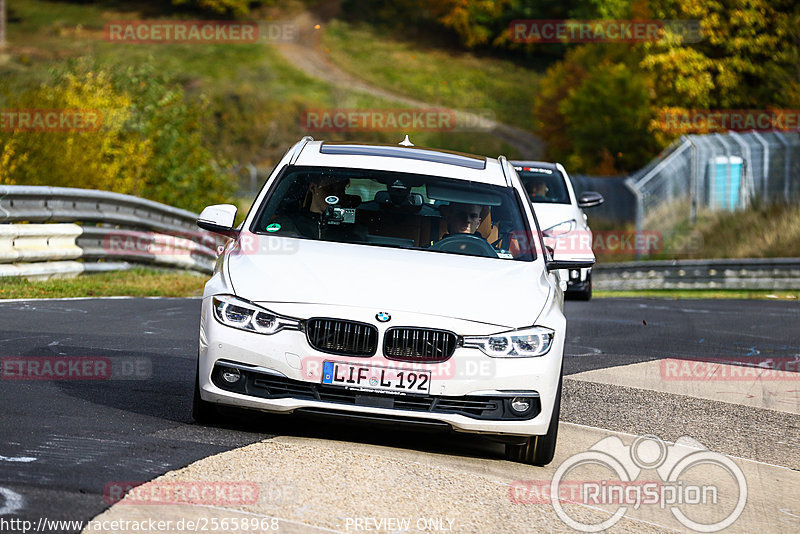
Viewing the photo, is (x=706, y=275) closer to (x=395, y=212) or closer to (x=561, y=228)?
(x=561, y=228)

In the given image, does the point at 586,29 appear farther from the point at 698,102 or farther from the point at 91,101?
the point at 91,101

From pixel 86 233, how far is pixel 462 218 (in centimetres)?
963

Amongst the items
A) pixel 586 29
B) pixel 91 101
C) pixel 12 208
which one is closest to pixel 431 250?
pixel 12 208

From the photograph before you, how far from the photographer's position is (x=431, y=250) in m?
7.55

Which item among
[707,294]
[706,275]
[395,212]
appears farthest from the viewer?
[706,275]

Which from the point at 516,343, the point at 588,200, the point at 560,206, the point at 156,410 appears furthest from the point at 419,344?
the point at 560,206

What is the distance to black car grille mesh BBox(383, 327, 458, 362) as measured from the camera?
21.5 feet

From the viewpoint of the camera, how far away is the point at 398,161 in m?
8.26

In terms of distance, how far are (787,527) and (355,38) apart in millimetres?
95250

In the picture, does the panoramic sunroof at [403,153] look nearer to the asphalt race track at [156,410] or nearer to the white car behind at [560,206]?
the asphalt race track at [156,410]

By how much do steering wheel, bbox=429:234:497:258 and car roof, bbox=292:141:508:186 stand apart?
54 centimetres

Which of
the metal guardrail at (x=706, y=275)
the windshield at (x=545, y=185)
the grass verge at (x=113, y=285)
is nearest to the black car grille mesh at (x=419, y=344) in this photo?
the grass verge at (x=113, y=285)

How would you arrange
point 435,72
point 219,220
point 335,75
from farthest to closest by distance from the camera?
point 435,72 → point 335,75 → point 219,220

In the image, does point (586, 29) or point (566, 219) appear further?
point (586, 29)
